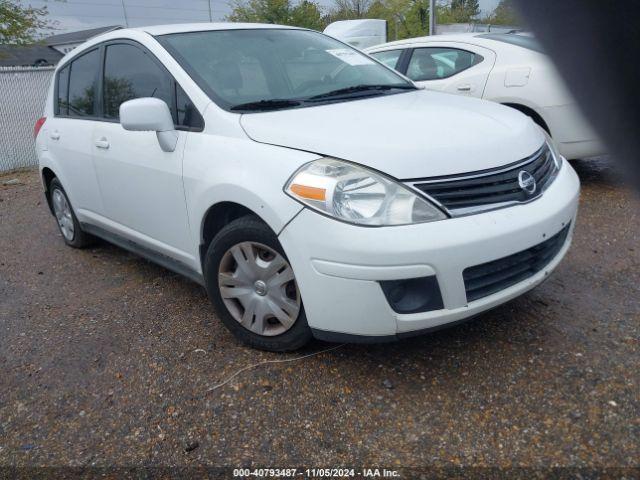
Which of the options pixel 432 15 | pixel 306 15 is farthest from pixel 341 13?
pixel 432 15

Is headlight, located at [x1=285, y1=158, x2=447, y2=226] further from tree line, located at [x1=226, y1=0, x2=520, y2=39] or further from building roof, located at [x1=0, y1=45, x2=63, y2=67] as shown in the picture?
building roof, located at [x1=0, y1=45, x2=63, y2=67]

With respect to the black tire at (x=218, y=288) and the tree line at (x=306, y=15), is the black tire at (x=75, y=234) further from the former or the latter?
the tree line at (x=306, y=15)

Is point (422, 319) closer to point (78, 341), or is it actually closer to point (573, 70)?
point (573, 70)

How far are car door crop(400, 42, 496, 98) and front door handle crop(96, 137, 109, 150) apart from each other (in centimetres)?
318

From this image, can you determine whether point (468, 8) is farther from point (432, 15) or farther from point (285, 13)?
point (285, 13)

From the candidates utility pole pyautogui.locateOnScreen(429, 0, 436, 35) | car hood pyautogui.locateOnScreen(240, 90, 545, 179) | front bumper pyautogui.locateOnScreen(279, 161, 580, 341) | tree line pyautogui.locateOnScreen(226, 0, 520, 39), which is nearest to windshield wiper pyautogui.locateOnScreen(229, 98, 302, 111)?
car hood pyautogui.locateOnScreen(240, 90, 545, 179)

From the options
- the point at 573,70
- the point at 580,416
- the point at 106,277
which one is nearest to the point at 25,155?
the point at 106,277

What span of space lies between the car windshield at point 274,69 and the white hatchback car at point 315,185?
0.5 inches

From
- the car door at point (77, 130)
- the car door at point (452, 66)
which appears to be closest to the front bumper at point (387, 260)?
the car door at point (77, 130)

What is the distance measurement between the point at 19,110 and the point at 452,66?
7.58 metres

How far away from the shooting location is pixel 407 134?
242 centimetres

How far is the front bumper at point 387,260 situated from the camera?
2154mm

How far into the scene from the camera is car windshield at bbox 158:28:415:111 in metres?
2.97

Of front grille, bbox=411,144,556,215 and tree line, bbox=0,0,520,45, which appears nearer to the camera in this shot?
front grille, bbox=411,144,556,215
